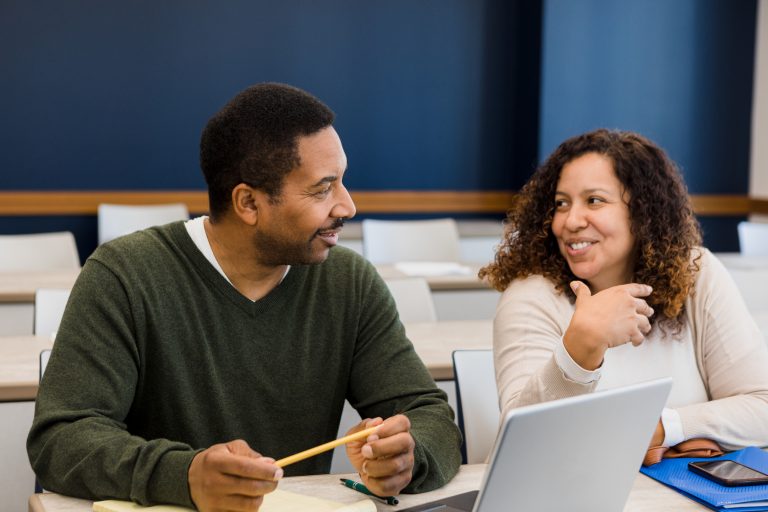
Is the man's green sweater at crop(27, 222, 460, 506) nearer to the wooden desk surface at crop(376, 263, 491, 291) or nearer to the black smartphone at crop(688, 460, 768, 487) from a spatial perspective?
the black smartphone at crop(688, 460, 768, 487)

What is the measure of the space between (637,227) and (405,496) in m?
0.83

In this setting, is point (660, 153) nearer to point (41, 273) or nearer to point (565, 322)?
point (565, 322)

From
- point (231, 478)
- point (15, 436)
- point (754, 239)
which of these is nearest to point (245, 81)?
point (754, 239)

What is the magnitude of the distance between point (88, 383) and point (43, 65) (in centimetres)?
452

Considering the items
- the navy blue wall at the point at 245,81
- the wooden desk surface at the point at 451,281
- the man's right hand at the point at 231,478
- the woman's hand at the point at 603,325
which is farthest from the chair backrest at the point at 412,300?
the navy blue wall at the point at 245,81

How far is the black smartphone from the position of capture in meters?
1.50

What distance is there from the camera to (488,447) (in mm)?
2055

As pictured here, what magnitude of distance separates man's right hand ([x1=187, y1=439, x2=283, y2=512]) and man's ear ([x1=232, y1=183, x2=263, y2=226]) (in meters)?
0.44

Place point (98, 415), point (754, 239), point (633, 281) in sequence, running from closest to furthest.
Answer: point (98, 415) < point (633, 281) < point (754, 239)

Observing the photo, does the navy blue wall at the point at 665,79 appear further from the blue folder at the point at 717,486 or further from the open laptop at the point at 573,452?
the open laptop at the point at 573,452

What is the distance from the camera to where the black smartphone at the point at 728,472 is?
150 centimetres

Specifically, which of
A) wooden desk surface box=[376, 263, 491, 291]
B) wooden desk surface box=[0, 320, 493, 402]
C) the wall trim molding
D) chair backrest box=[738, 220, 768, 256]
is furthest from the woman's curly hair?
the wall trim molding

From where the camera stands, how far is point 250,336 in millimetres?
1627

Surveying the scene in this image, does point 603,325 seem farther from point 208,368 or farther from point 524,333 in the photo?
point 208,368
